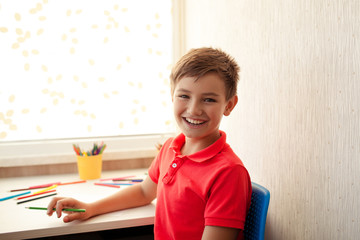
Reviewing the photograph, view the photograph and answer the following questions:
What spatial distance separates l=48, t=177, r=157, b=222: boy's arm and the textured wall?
35 cm

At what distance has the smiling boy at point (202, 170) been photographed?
737 millimetres

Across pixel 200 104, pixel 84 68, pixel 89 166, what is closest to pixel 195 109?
pixel 200 104

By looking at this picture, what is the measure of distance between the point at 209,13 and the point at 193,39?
0.23 m

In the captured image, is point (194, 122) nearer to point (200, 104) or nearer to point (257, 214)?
point (200, 104)

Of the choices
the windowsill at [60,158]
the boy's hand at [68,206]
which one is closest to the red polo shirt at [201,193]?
the boy's hand at [68,206]

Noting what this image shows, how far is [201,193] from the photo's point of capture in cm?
79

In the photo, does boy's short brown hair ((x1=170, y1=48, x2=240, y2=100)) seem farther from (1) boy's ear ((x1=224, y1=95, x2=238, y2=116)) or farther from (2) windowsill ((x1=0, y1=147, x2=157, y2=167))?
(2) windowsill ((x1=0, y1=147, x2=157, y2=167))

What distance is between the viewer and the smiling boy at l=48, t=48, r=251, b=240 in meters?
0.74

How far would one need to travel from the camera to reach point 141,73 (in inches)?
65.2

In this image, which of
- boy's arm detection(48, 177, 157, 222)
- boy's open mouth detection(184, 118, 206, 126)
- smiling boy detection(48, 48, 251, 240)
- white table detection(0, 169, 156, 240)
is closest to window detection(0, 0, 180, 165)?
white table detection(0, 169, 156, 240)

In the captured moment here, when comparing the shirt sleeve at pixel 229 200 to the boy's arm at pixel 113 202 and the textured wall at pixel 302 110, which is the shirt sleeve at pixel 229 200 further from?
the boy's arm at pixel 113 202

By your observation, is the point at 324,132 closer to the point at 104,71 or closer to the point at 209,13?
the point at 209,13

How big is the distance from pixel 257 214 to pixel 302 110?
0.91 feet

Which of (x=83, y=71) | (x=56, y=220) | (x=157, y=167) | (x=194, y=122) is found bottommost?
(x=56, y=220)
